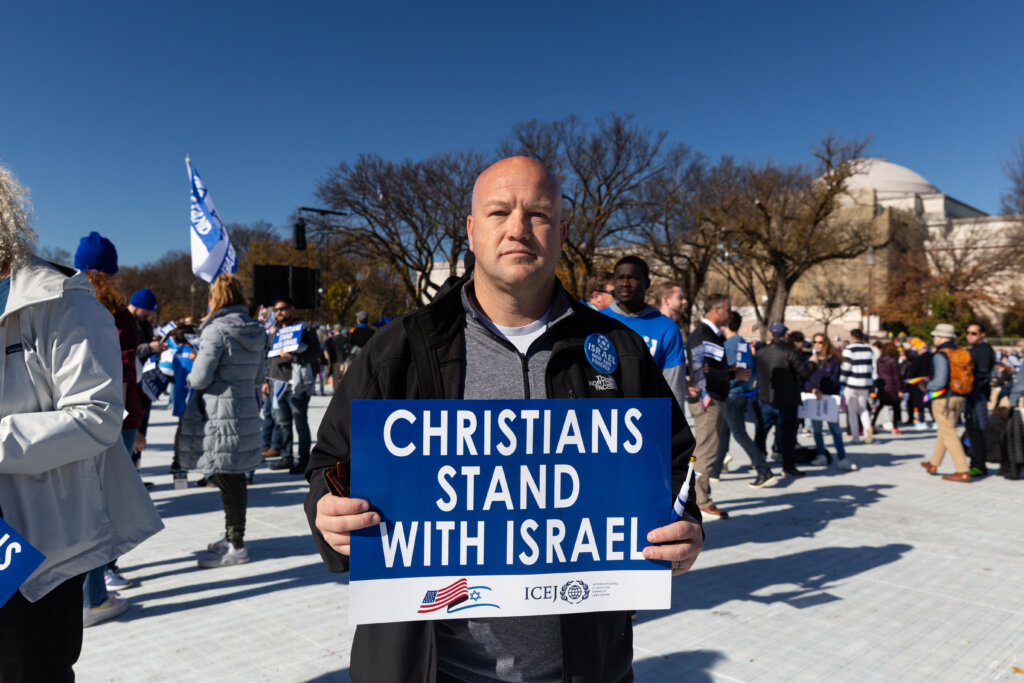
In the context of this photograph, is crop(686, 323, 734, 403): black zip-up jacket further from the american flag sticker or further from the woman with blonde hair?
the american flag sticker

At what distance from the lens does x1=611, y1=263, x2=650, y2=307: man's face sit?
205 inches

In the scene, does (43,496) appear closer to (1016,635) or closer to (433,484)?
(433,484)

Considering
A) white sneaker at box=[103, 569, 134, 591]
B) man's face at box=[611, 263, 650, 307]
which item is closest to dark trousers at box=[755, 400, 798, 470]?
man's face at box=[611, 263, 650, 307]

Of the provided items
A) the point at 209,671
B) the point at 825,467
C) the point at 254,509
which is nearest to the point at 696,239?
the point at 825,467

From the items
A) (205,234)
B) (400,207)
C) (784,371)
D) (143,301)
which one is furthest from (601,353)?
(400,207)

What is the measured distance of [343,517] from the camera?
1.64m

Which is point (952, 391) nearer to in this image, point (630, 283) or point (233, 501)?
point (630, 283)

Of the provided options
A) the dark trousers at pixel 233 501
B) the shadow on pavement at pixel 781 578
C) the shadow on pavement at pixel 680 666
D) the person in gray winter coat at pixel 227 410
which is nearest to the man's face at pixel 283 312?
the person in gray winter coat at pixel 227 410

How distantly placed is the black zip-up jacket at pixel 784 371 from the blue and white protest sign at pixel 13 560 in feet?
29.8

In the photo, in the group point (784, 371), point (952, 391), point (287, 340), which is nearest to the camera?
point (287, 340)

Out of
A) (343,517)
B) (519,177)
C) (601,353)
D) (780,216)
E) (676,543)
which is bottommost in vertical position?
(676,543)

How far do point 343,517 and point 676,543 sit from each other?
83 cm

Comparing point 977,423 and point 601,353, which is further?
point 977,423

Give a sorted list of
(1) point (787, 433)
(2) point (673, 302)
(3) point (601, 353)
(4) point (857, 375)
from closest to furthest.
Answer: (3) point (601, 353) < (2) point (673, 302) < (1) point (787, 433) < (4) point (857, 375)
